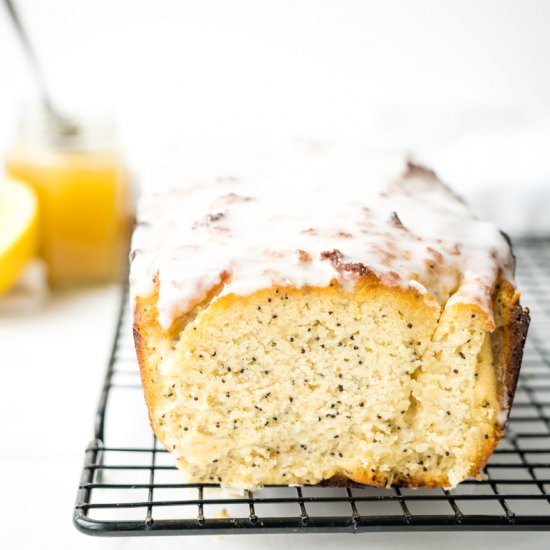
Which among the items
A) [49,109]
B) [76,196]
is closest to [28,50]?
[49,109]

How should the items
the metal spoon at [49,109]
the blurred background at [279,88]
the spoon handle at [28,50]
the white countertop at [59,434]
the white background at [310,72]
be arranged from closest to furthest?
1. the white countertop at [59,434]
2. the spoon handle at [28,50]
3. the metal spoon at [49,109]
4. the blurred background at [279,88]
5. the white background at [310,72]

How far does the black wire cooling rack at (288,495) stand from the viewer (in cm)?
121

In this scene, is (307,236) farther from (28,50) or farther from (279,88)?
(279,88)

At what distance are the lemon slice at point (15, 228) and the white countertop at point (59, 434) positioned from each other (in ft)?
0.51

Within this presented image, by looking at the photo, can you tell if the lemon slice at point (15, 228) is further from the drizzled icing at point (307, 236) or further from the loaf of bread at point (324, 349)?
the loaf of bread at point (324, 349)

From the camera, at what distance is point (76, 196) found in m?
2.34

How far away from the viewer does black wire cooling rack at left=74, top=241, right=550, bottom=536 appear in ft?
3.97

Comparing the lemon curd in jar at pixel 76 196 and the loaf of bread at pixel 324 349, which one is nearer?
the loaf of bread at pixel 324 349

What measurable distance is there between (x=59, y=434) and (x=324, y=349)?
28.0 inches

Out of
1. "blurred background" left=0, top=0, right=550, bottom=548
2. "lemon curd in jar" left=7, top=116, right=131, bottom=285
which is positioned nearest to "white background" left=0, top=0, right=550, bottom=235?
"blurred background" left=0, top=0, right=550, bottom=548

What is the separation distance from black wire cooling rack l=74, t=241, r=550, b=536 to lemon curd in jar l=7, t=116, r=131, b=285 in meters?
0.42

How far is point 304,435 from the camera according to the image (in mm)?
1379

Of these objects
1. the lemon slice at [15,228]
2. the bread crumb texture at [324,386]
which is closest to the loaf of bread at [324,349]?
the bread crumb texture at [324,386]

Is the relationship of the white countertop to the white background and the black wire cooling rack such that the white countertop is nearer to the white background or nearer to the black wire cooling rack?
the black wire cooling rack
